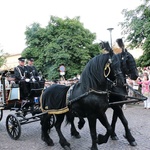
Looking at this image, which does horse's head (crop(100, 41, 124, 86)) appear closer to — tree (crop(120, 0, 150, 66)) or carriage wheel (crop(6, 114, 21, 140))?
carriage wheel (crop(6, 114, 21, 140))

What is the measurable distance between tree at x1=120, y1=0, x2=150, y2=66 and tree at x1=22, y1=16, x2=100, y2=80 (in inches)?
375

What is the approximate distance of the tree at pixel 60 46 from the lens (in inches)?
1021

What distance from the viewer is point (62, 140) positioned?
5.74 metres

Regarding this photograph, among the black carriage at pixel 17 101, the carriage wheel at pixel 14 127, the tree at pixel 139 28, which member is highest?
the tree at pixel 139 28

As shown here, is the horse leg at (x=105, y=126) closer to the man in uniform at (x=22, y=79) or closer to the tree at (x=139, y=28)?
the man in uniform at (x=22, y=79)

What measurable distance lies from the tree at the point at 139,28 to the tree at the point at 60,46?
9.53m

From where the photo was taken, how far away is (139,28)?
51.7ft

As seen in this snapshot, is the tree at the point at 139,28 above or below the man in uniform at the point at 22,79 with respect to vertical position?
above

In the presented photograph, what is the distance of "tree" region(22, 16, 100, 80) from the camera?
2594cm

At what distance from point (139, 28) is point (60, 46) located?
12.2 meters

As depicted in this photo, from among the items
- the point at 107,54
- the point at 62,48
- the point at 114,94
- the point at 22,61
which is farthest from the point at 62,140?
the point at 62,48

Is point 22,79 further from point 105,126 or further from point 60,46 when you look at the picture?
point 60,46

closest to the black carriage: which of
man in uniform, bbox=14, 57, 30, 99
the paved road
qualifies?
man in uniform, bbox=14, 57, 30, 99

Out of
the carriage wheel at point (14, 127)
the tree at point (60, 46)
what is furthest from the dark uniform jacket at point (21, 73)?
the tree at point (60, 46)
